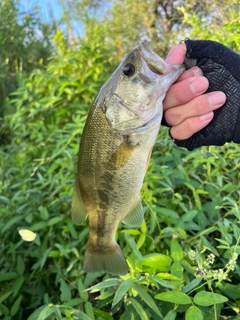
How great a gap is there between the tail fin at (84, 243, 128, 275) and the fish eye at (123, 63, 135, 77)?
2.49ft

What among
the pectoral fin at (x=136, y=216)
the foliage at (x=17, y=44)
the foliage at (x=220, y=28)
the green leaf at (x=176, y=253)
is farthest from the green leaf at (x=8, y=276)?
the foliage at (x=17, y=44)

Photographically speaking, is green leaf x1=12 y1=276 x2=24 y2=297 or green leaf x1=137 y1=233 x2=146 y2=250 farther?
green leaf x1=12 y1=276 x2=24 y2=297

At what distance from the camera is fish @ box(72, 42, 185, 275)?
1209 mm

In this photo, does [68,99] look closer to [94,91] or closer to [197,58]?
[94,91]

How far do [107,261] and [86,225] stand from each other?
0.59 metres

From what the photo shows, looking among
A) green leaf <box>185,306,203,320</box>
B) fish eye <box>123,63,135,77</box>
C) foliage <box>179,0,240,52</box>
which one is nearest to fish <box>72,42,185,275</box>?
fish eye <box>123,63,135,77</box>

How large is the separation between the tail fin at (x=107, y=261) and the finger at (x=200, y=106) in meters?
0.63

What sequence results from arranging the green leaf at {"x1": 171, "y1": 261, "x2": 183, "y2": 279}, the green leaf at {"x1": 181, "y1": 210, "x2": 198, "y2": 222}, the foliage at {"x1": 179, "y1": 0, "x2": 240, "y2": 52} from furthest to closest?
the foliage at {"x1": 179, "y1": 0, "x2": 240, "y2": 52}
the green leaf at {"x1": 181, "y1": 210, "x2": 198, "y2": 222}
the green leaf at {"x1": 171, "y1": 261, "x2": 183, "y2": 279}

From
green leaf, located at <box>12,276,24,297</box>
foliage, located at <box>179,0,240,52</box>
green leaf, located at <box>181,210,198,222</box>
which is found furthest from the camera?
foliage, located at <box>179,0,240,52</box>

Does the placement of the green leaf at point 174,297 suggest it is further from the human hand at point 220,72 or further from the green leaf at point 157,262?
the human hand at point 220,72

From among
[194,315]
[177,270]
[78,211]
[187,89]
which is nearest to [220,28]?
[187,89]

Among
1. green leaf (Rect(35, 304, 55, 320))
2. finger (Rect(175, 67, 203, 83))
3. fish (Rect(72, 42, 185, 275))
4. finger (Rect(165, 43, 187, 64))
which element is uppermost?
finger (Rect(165, 43, 187, 64))

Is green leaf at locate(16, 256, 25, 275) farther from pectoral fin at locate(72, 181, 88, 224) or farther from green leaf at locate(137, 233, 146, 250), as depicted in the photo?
green leaf at locate(137, 233, 146, 250)

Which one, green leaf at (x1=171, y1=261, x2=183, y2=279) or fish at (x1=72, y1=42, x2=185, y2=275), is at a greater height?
fish at (x1=72, y1=42, x2=185, y2=275)
